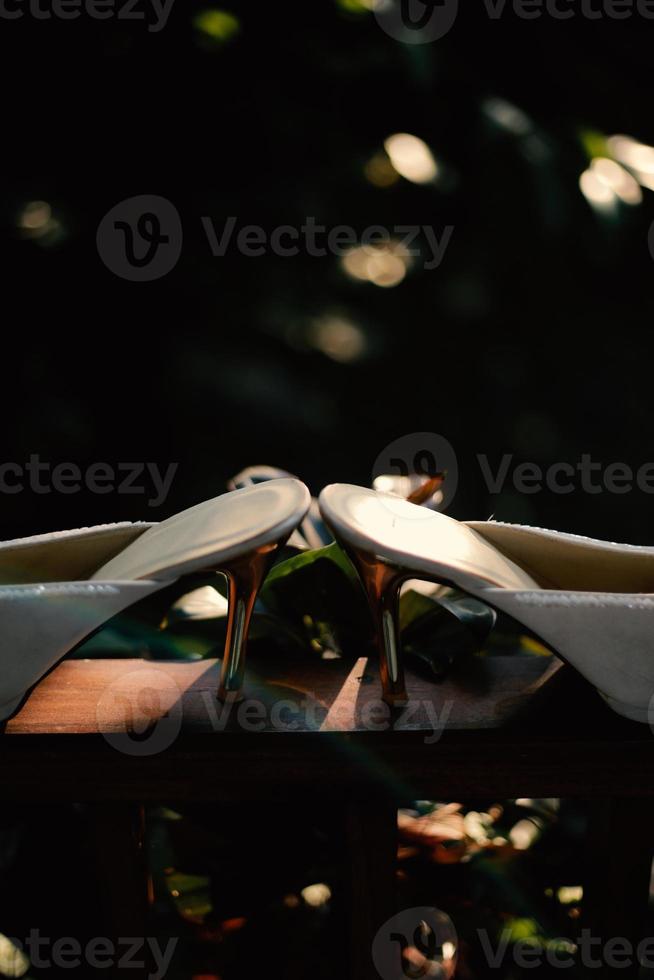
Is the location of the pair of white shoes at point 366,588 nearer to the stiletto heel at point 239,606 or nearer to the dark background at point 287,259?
the stiletto heel at point 239,606

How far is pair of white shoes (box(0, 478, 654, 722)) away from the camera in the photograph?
1.74 ft

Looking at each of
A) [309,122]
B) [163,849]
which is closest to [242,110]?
[309,122]

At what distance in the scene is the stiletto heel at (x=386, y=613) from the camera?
0.56 metres

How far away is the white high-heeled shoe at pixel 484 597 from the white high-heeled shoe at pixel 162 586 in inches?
2.0

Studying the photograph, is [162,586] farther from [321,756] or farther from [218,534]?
[321,756]

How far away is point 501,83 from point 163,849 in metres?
1.43

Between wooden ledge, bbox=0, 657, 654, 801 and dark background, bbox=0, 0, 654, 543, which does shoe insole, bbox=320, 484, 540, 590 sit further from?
dark background, bbox=0, 0, 654, 543

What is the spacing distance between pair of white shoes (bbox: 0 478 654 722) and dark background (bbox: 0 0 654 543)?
901 millimetres

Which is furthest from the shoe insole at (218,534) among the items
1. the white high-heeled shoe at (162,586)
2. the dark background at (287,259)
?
the dark background at (287,259)

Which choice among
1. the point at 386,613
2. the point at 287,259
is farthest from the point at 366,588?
the point at 287,259

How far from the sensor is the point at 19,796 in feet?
1.88

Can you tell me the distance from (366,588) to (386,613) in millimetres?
28

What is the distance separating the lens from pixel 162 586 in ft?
1.74

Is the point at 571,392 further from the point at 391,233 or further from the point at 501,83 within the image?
the point at 501,83
